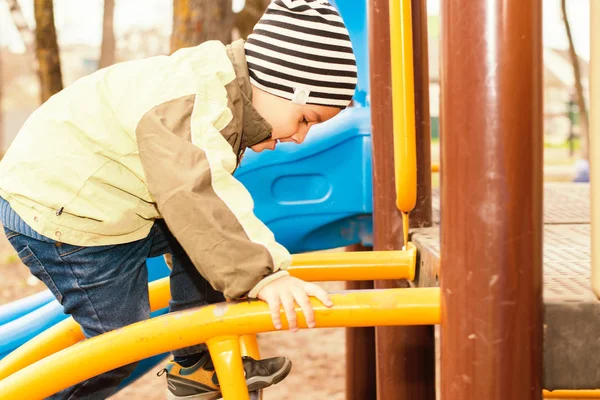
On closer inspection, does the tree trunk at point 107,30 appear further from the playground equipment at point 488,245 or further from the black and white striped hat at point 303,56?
the playground equipment at point 488,245

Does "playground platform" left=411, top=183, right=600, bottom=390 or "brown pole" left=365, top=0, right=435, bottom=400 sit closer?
"playground platform" left=411, top=183, right=600, bottom=390

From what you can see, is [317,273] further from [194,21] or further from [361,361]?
[194,21]

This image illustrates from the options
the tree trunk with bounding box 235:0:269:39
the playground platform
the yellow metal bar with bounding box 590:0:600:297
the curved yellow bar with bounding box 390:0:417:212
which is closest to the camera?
the yellow metal bar with bounding box 590:0:600:297

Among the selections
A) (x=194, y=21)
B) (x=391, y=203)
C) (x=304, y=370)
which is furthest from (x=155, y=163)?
(x=194, y=21)

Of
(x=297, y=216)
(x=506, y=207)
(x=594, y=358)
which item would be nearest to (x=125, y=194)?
(x=506, y=207)

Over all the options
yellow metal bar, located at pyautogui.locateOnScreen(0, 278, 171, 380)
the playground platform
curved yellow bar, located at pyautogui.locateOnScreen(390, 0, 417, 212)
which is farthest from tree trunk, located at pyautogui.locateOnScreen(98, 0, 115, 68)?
the playground platform

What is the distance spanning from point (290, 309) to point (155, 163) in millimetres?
273

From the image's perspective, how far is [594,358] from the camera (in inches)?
35.6

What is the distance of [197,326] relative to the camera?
98 centimetres

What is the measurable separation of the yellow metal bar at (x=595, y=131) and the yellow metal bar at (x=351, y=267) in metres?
0.51

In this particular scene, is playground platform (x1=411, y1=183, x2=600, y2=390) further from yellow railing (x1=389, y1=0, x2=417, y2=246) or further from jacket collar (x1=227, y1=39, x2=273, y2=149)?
jacket collar (x1=227, y1=39, x2=273, y2=149)

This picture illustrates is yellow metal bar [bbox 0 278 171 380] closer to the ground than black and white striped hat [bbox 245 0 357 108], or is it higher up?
closer to the ground

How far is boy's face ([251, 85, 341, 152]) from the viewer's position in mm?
1204

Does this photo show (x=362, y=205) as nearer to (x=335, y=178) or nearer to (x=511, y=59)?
(x=335, y=178)
